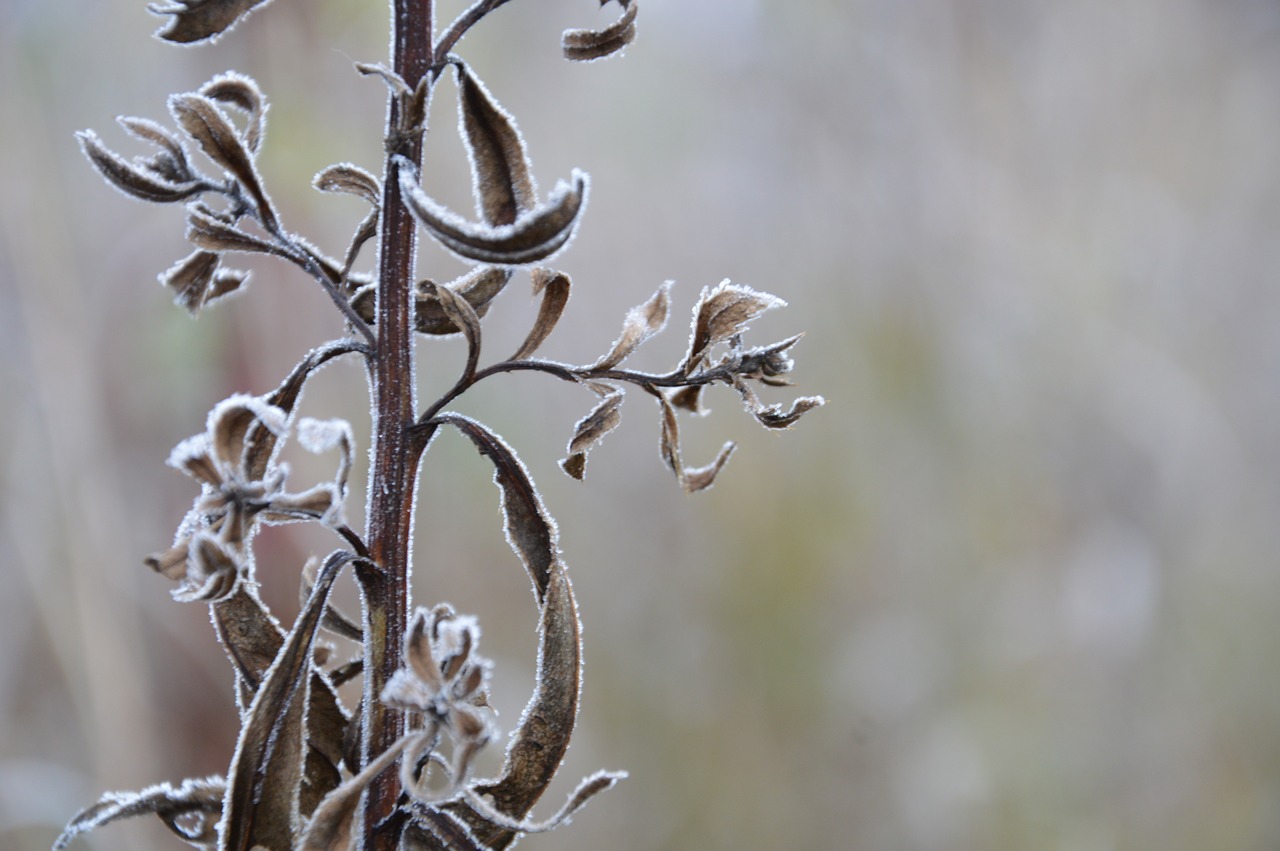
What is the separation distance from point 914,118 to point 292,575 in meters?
1.36

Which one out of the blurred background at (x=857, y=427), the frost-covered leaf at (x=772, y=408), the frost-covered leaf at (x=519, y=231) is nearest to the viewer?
the frost-covered leaf at (x=519, y=231)

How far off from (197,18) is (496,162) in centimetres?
14

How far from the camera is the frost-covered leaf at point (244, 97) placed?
45cm

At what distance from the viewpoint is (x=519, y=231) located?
1.11 feet

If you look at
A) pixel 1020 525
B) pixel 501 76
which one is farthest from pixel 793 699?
pixel 501 76

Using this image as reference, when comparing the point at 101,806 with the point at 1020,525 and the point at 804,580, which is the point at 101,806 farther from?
the point at 1020,525

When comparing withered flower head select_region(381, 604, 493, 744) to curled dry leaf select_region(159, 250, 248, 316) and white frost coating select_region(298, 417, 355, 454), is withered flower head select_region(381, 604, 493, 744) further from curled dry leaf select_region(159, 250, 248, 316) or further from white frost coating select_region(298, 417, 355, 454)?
curled dry leaf select_region(159, 250, 248, 316)

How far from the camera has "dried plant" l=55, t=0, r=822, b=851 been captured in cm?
36

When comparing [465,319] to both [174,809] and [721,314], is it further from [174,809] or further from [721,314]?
[174,809]

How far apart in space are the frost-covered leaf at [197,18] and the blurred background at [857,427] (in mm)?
1114

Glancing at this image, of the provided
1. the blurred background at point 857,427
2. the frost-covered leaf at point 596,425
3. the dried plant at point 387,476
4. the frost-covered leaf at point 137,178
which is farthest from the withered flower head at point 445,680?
the blurred background at point 857,427

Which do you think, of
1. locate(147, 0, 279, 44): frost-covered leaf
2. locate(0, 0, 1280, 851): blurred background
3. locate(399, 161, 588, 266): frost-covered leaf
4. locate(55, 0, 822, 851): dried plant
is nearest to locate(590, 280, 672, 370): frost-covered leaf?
locate(55, 0, 822, 851): dried plant

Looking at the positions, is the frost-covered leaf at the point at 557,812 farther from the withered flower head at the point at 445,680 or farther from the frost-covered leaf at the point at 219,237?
the frost-covered leaf at the point at 219,237

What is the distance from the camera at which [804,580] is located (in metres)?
1.88
